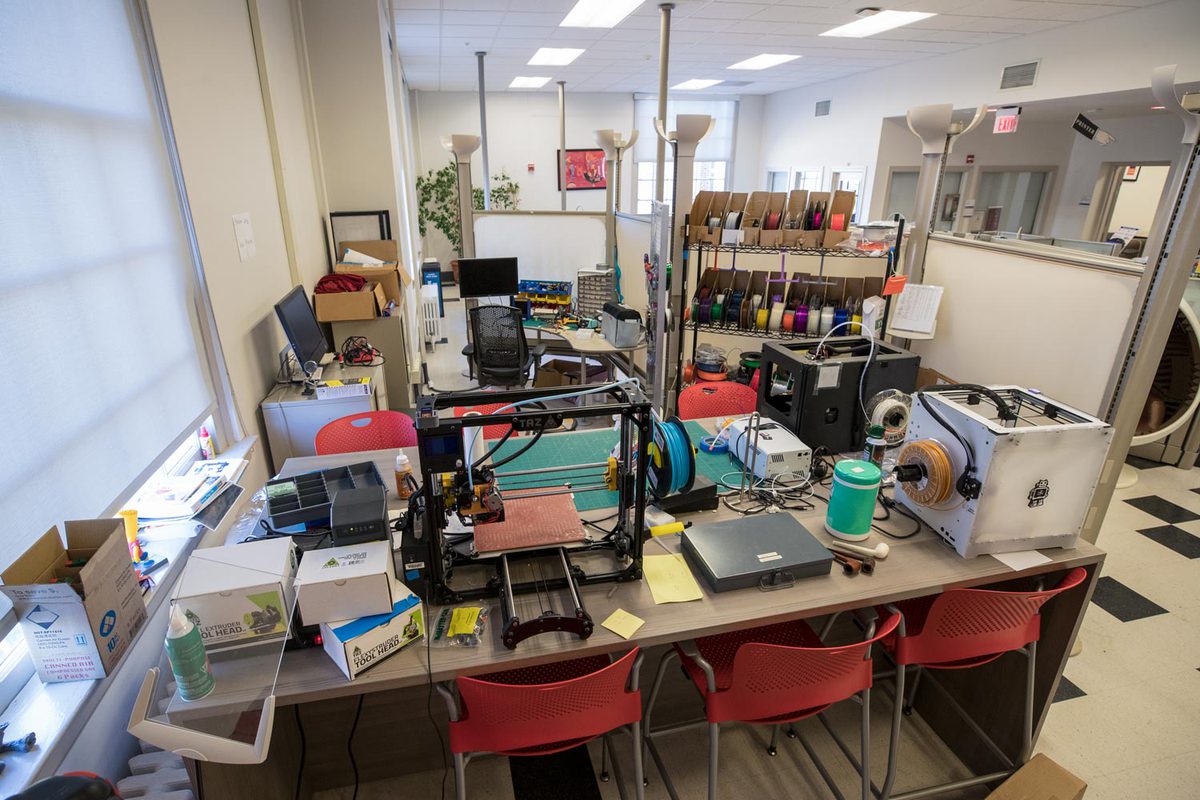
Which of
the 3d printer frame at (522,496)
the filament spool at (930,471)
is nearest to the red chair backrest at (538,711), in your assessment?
the 3d printer frame at (522,496)

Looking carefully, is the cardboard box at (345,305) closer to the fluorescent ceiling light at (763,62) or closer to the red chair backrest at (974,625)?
the red chair backrest at (974,625)

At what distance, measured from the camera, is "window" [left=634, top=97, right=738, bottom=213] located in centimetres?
1066

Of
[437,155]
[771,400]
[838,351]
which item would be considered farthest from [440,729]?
[437,155]

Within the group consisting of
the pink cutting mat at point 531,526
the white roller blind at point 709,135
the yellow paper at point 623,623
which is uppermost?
the white roller blind at point 709,135

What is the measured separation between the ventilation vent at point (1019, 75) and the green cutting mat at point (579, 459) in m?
5.84

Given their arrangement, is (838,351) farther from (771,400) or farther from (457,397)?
(457,397)

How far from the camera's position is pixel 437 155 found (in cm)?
1005

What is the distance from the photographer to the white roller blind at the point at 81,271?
1319 mm

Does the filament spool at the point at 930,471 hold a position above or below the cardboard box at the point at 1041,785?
above

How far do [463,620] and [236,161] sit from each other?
246cm

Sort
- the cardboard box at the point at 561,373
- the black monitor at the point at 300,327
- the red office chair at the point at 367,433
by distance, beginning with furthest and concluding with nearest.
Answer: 1. the cardboard box at the point at 561,373
2. the black monitor at the point at 300,327
3. the red office chair at the point at 367,433

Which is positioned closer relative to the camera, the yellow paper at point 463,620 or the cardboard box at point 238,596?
the cardboard box at point 238,596

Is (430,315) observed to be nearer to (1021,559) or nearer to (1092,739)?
(1021,559)

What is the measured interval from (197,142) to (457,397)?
5.90 feet
